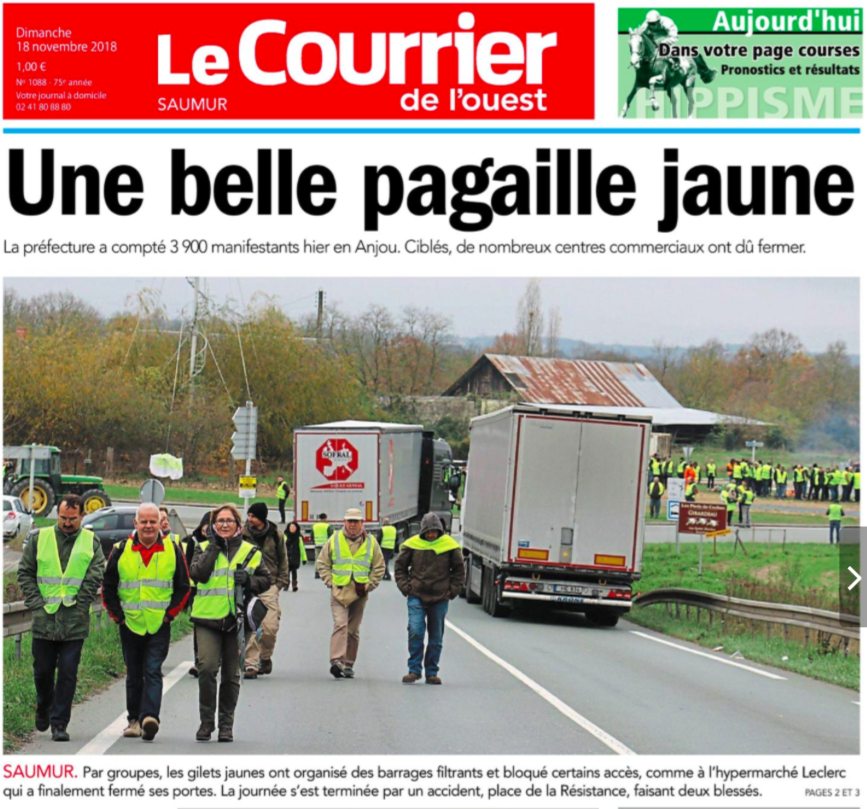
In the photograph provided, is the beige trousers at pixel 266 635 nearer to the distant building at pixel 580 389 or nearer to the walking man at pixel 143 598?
the walking man at pixel 143 598

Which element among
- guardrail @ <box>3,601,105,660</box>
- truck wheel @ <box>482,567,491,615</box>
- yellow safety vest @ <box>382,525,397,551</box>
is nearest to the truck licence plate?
truck wheel @ <box>482,567,491,615</box>

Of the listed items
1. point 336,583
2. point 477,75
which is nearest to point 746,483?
point 336,583

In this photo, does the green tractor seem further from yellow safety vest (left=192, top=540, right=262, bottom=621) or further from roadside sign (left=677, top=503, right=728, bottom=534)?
yellow safety vest (left=192, top=540, right=262, bottom=621)

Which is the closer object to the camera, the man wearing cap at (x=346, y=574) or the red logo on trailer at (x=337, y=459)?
the man wearing cap at (x=346, y=574)

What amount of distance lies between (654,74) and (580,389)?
65803mm

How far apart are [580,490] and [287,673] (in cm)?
840

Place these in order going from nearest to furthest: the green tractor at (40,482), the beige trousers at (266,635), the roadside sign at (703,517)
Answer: the beige trousers at (266,635)
the roadside sign at (703,517)
the green tractor at (40,482)

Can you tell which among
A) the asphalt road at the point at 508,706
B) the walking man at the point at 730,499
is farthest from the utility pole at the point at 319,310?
the asphalt road at the point at 508,706

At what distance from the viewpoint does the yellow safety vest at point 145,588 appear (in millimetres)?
9719

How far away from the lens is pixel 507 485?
70.9 feet

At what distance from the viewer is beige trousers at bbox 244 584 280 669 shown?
45.2 feet

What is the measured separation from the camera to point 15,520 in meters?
35.1

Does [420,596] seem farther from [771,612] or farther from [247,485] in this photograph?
[247,485]

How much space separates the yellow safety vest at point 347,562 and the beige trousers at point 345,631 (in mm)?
256
